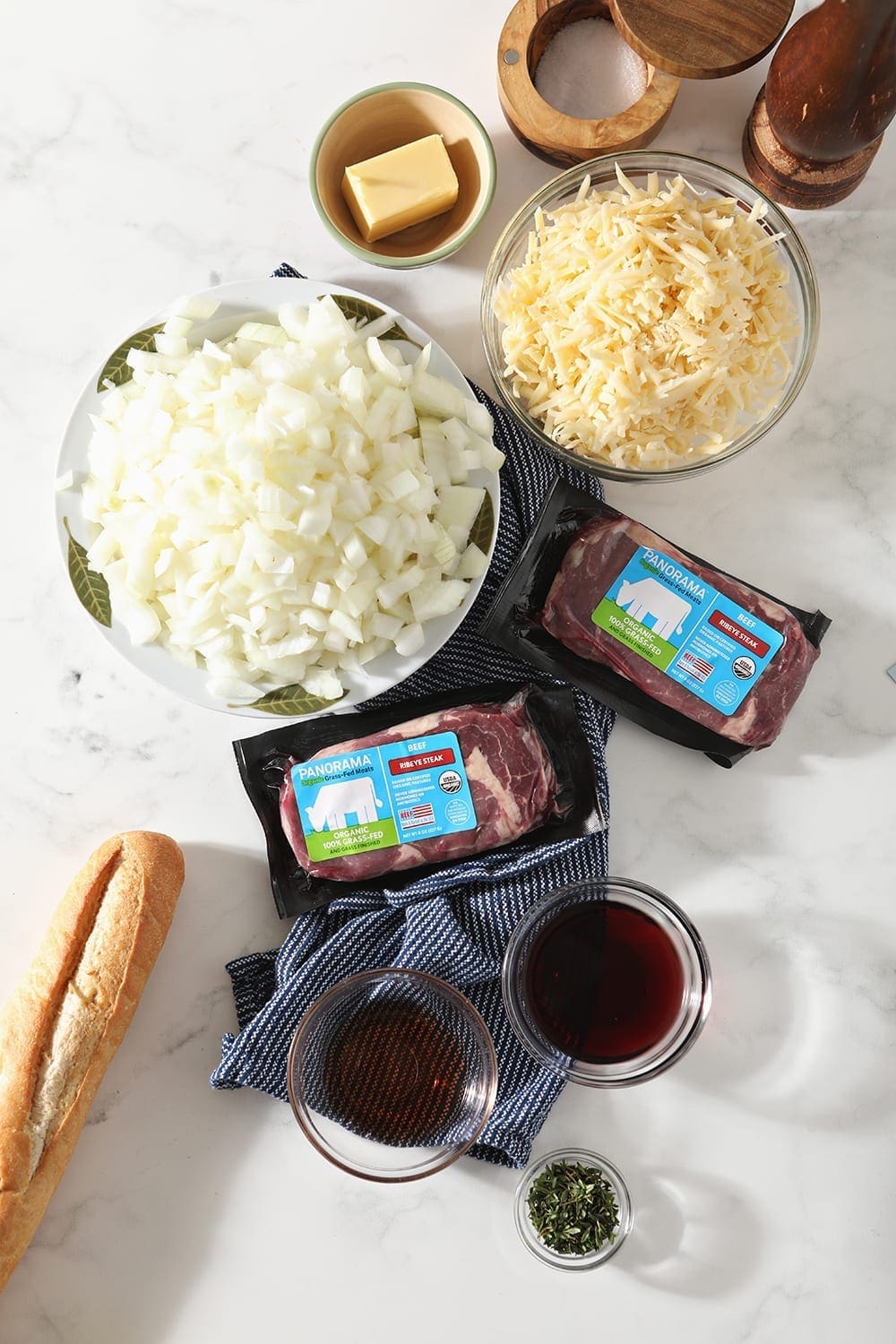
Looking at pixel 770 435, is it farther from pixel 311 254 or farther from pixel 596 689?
pixel 311 254

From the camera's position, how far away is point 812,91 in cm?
132

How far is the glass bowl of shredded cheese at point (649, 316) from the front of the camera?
1.32 m

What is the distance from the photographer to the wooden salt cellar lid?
1.33 metres

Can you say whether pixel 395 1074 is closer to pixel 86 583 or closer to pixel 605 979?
pixel 605 979

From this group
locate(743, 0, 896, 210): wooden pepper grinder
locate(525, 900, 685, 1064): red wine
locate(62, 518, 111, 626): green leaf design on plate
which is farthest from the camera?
locate(525, 900, 685, 1064): red wine

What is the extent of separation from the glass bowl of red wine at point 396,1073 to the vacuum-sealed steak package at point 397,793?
0.18 meters

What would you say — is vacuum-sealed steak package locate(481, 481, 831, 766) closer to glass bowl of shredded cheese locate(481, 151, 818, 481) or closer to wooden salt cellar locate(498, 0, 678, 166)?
glass bowl of shredded cheese locate(481, 151, 818, 481)

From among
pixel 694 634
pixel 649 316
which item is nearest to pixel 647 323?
pixel 649 316

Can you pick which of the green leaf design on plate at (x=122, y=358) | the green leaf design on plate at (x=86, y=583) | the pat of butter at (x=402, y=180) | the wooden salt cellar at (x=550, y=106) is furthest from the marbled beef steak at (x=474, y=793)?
the wooden salt cellar at (x=550, y=106)

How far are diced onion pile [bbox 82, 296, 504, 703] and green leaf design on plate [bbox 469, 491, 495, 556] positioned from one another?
1cm

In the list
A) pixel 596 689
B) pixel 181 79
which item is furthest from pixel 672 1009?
pixel 181 79

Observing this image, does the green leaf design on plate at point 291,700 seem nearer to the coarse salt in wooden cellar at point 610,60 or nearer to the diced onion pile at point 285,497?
the diced onion pile at point 285,497

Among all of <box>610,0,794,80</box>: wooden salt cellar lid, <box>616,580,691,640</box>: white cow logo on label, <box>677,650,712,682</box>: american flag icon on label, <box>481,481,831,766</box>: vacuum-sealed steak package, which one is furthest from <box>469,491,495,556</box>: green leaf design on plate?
<box>610,0,794,80</box>: wooden salt cellar lid

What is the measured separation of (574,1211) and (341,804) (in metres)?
0.68
